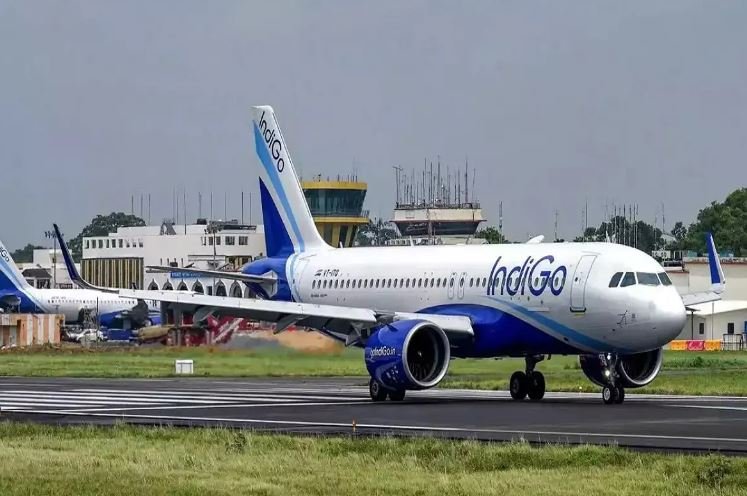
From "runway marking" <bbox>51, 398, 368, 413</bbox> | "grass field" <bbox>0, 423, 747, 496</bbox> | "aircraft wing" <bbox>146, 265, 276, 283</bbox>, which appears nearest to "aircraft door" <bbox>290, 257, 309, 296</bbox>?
"aircraft wing" <bbox>146, 265, 276, 283</bbox>

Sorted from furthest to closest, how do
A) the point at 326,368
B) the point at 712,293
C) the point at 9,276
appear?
the point at 9,276 < the point at 326,368 < the point at 712,293

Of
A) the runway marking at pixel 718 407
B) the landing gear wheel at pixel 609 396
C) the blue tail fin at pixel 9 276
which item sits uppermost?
the blue tail fin at pixel 9 276

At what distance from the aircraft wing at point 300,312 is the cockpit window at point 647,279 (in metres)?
4.79

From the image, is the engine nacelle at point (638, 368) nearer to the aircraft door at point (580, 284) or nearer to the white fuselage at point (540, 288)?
the white fuselage at point (540, 288)

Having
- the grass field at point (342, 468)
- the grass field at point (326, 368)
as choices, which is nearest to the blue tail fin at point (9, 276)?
the grass field at point (326, 368)

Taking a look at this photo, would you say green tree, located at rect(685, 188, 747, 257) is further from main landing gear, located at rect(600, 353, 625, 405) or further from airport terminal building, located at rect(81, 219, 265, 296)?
main landing gear, located at rect(600, 353, 625, 405)

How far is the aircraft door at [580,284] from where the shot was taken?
1421 inches

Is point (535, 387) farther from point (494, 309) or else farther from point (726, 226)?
point (726, 226)

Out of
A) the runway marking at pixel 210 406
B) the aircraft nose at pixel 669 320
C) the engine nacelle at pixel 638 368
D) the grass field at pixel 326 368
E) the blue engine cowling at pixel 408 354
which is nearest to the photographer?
the runway marking at pixel 210 406

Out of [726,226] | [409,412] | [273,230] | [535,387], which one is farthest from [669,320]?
[726,226]

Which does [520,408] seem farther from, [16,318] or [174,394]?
[16,318]

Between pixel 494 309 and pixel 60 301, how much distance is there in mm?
110406

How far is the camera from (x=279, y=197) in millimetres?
48469

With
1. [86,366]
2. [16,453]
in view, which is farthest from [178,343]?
[16,453]
